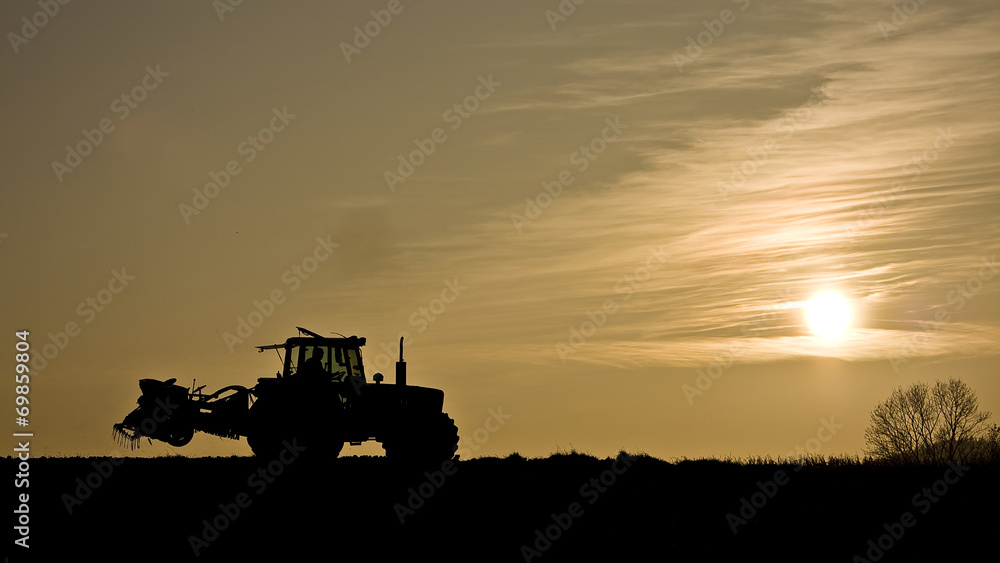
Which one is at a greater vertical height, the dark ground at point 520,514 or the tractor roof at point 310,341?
the tractor roof at point 310,341

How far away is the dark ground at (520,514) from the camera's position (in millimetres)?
14898

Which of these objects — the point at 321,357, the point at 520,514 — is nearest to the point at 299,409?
the point at 321,357

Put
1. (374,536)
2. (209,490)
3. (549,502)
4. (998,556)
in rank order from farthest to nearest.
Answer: (209,490) < (549,502) < (374,536) < (998,556)

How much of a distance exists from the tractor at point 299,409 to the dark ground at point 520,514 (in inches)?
44.9

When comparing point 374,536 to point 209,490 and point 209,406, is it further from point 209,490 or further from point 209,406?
point 209,406

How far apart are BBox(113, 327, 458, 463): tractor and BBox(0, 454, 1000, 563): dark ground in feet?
3.74

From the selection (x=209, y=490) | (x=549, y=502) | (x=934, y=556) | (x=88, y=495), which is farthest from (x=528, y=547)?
(x=88, y=495)

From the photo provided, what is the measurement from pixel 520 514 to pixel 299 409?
29.2 ft

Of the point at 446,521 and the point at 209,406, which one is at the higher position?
the point at 209,406

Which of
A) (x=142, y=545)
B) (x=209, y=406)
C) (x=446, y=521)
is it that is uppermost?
(x=209, y=406)

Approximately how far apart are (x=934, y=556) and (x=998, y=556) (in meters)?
0.76

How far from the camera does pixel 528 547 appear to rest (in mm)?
15188

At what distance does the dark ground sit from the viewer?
14898mm

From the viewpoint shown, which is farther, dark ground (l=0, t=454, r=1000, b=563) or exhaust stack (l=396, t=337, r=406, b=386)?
exhaust stack (l=396, t=337, r=406, b=386)
